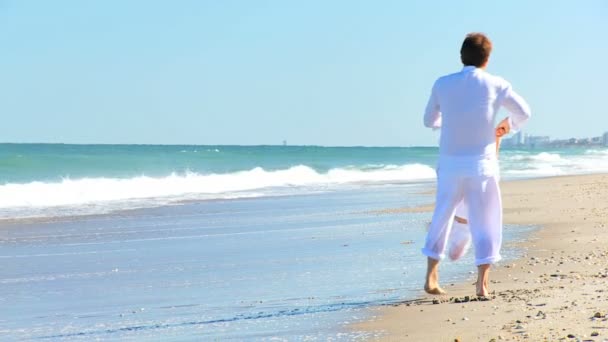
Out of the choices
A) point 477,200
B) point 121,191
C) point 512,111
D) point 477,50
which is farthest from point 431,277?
point 121,191

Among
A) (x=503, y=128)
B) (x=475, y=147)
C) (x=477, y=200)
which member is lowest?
(x=477, y=200)

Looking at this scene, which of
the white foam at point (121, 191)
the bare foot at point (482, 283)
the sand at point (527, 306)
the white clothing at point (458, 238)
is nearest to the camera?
the sand at point (527, 306)

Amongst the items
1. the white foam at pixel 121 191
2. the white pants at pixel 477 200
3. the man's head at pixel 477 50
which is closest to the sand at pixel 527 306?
the white pants at pixel 477 200

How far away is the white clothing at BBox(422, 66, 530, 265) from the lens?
5945 millimetres

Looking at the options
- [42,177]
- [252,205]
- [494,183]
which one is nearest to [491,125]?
[494,183]

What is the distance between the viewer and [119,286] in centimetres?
753

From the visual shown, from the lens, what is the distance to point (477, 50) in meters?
6.04

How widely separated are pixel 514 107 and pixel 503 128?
14 cm

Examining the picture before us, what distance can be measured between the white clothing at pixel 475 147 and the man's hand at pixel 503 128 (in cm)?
4

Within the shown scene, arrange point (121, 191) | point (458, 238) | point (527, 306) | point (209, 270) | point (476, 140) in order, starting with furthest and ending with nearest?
point (121, 191)
point (209, 270)
point (458, 238)
point (476, 140)
point (527, 306)

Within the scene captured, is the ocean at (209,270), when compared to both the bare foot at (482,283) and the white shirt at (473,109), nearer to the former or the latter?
the bare foot at (482,283)

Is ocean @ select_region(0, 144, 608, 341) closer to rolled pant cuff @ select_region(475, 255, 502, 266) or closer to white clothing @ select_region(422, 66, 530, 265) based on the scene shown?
rolled pant cuff @ select_region(475, 255, 502, 266)

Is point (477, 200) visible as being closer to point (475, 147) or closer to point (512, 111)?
point (475, 147)

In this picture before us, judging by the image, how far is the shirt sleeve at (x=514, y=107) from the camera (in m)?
6.00
